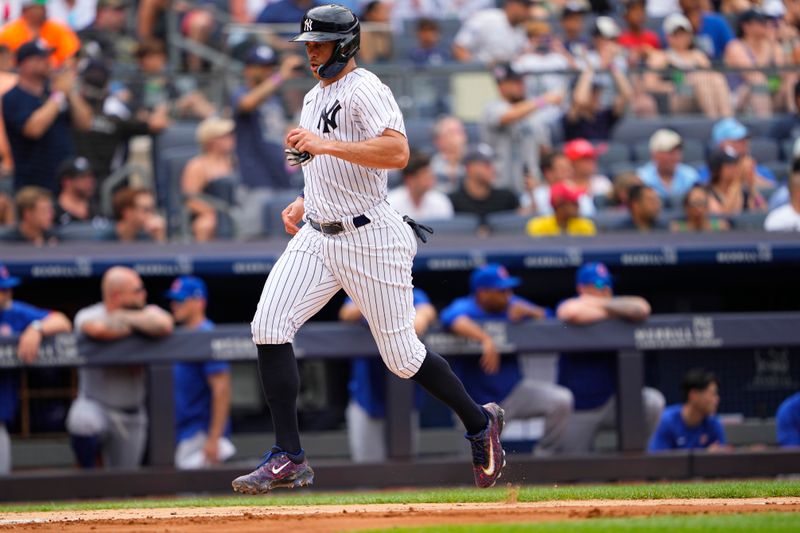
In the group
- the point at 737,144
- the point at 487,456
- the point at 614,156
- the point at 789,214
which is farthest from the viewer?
the point at 614,156

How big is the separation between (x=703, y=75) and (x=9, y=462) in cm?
577

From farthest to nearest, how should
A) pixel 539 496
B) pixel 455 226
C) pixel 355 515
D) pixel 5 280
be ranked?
pixel 455 226 < pixel 5 280 < pixel 539 496 < pixel 355 515

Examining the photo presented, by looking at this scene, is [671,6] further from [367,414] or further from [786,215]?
A: [367,414]

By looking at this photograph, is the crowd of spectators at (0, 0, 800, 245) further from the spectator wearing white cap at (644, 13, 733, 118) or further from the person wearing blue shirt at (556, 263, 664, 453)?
the person wearing blue shirt at (556, 263, 664, 453)

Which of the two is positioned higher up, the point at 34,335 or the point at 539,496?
the point at 34,335

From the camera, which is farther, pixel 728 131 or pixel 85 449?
pixel 728 131

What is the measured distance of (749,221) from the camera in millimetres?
9180

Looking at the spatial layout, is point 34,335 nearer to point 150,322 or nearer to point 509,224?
point 150,322

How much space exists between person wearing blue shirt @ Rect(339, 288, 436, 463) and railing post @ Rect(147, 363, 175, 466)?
1106 mm

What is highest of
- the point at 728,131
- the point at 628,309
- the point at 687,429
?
the point at 728,131

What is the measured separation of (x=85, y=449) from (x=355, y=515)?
128 inches

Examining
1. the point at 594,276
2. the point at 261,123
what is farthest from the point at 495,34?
the point at 594,276

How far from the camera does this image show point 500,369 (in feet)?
26.7

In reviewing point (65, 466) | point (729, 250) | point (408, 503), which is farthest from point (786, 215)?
point (65, 466)
